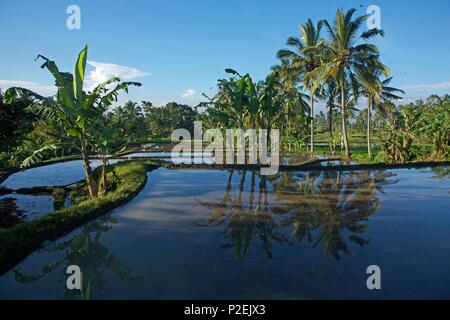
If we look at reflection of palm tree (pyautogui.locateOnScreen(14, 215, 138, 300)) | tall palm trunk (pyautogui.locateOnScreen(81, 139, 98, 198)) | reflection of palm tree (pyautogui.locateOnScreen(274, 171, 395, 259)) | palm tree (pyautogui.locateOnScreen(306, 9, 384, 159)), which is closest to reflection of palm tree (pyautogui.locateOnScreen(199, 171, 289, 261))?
reflection of palm tree (pyautogui.locateOnScreen(274, 171, 395, 259))

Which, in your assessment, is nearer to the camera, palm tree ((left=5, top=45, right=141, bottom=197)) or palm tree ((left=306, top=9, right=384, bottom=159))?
palm tree ((left=5, top=45, right=141, bottom=197))

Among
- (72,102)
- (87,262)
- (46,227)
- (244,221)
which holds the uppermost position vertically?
(72,102)

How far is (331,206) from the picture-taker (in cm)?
1043

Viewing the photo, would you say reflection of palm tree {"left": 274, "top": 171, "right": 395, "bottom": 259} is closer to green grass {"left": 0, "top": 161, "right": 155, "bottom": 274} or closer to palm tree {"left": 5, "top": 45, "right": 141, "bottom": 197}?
green grass {"left": 0, "top": 161, "right": 155, "bottom": 274}

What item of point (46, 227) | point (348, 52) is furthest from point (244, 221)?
point (348, 52)

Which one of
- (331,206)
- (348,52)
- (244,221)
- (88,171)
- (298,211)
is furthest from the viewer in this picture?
(348,52)

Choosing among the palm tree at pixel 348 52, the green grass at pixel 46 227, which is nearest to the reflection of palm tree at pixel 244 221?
the green grass at pixel 46 227

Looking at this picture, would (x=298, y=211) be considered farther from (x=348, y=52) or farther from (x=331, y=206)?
(x=348, y=52)

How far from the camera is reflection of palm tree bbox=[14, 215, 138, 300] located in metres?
5.42

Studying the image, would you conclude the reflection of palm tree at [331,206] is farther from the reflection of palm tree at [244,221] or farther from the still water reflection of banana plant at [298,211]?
the reflection of palm tree at [244,221]

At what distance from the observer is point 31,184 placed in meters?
16.3

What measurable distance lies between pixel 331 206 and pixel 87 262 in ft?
25.3
